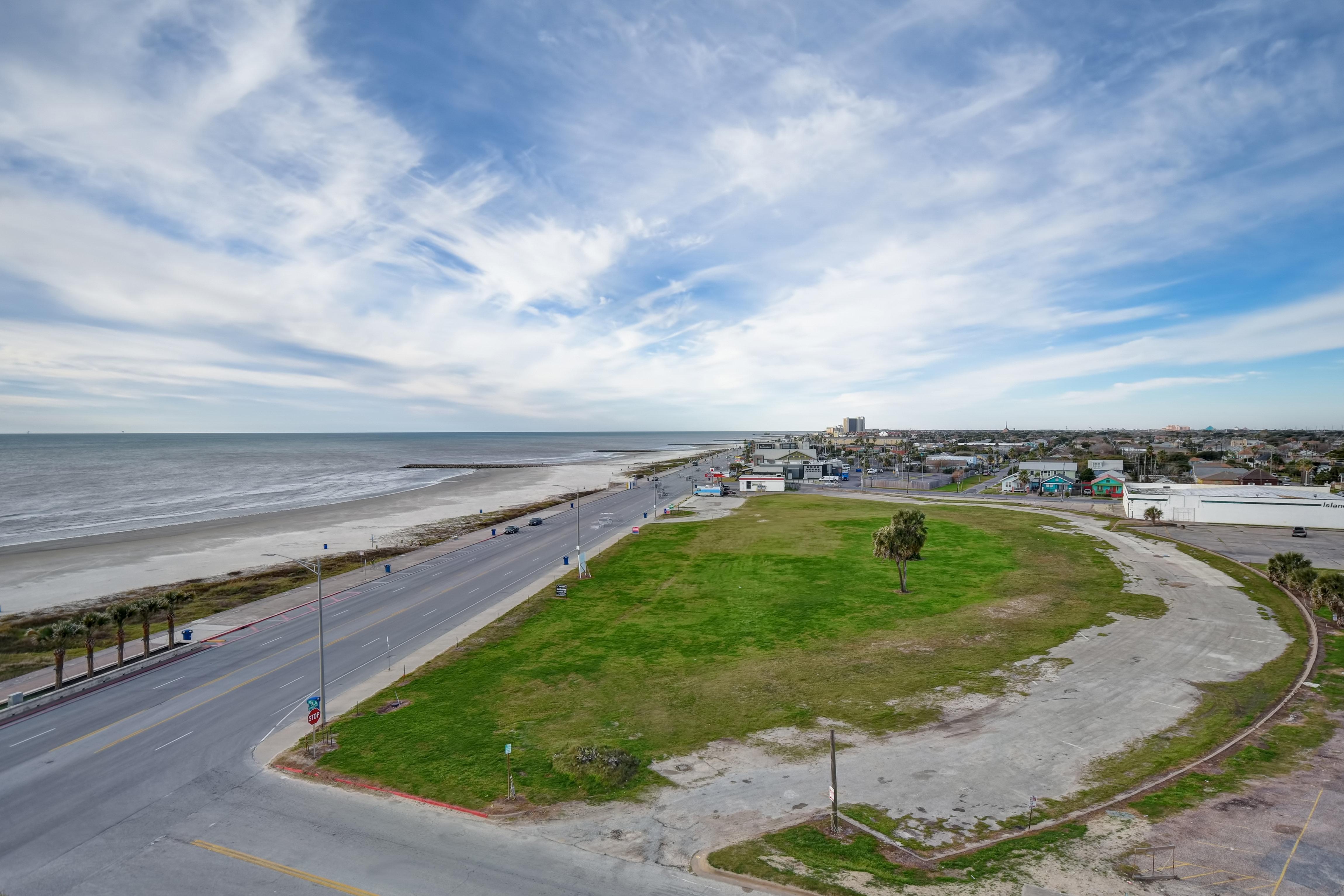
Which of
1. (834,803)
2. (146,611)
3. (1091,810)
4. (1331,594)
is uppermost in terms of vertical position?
(1331,594)

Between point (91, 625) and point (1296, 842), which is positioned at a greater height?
point (91, 625)

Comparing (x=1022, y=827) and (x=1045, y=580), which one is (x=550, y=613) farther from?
(x=1045, y=580)

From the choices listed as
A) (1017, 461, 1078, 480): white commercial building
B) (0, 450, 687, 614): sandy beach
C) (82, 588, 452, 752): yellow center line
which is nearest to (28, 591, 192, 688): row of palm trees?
(82, 588, 452, 752): yellow center line

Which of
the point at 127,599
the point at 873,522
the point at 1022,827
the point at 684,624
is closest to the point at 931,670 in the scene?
the point at 1022,827

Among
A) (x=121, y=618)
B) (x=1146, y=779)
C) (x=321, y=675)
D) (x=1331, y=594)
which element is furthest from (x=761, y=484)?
(x=121, y=618)

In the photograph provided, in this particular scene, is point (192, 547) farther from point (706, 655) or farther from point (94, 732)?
point (706, 655)

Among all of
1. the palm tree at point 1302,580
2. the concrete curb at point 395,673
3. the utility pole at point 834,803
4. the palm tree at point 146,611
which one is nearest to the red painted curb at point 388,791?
the concrete curb at point 395,673
